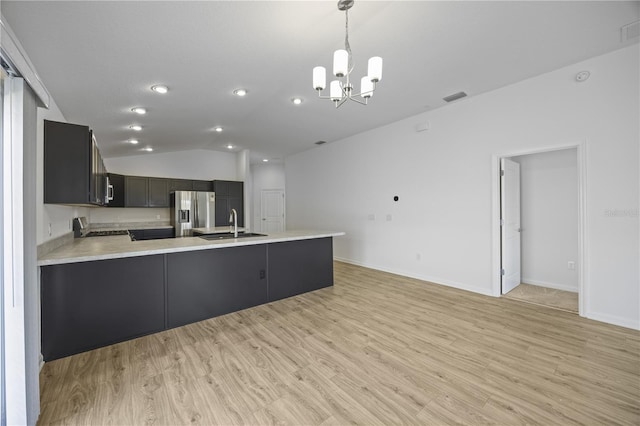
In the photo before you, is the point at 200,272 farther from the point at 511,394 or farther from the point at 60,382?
the point at 511,394

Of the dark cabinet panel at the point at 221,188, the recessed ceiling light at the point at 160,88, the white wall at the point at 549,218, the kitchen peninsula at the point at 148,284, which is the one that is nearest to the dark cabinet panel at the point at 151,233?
the dark cabinet panel at the point at 221,188

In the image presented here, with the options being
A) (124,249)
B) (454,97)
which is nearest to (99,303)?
(124,249)

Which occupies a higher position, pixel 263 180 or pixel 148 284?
pixel 263 180

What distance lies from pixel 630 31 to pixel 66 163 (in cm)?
534

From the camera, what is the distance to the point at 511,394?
→ 6.15 feet

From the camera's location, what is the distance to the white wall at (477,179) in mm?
2941

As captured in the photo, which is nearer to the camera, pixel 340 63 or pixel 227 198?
pixel 340 63

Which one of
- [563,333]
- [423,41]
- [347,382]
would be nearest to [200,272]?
[347,382]

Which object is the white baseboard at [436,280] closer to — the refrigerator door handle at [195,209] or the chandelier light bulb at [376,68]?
the chandelier light bulb at [376,68]

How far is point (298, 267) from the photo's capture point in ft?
13.3

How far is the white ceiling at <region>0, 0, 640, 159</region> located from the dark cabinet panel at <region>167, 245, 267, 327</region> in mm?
1905

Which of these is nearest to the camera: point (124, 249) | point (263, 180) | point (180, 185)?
point (124, 249)

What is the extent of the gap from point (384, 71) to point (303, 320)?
3004mm

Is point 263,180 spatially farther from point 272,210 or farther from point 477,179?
point 477,179
